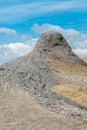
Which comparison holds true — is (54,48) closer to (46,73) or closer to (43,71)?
(43,71)

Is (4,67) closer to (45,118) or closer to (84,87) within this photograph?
(84,87)

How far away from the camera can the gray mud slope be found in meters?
43.8

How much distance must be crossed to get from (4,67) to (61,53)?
36.9ft

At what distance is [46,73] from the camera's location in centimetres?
5278

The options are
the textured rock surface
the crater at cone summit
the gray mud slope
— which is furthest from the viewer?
the crater at cone summit

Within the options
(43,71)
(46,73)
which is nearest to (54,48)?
(43,71)

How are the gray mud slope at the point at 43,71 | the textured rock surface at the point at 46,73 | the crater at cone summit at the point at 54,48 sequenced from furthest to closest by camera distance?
the crater at cone summit at the point at 54,48 → the gray mud slope at the point at 43,71 → the textured rock surface at the point at 46,73

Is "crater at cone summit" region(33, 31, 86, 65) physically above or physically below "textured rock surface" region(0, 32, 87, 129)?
above

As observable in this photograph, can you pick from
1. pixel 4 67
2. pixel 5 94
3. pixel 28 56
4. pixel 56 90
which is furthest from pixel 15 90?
pixel 28 56

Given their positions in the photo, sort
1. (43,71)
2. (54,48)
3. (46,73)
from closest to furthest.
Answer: (46,73), (43,71), (54,48)

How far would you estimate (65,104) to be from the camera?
4300cm

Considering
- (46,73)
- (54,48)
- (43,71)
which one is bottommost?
(46,73)

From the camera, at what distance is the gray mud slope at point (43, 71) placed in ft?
144

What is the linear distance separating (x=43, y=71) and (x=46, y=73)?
498 mm
